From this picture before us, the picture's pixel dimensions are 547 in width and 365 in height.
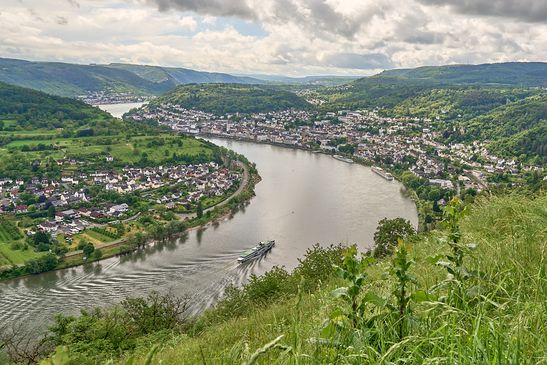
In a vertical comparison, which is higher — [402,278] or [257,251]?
[402,278]

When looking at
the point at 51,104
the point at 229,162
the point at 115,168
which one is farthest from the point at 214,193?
the point at 51,104

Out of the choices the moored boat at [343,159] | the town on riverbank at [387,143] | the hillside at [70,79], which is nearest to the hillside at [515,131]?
the town on riverbank at [387,143]

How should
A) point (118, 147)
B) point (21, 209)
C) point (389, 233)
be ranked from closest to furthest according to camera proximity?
point (389, 233) < point (21, 209) < point (118, 147)

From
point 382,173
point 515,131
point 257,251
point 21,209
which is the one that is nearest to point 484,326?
point 257,251

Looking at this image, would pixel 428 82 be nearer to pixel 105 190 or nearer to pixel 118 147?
pixel 118 147

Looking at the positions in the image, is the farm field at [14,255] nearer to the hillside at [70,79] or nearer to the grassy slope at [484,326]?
the grassy slope at [484,326]

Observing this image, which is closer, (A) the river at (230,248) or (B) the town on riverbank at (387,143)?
(A) the river at (230,248)

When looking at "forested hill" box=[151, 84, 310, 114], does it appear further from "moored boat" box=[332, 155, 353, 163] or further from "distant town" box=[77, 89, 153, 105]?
"moored boat" box=[332, 155, 353, 163]

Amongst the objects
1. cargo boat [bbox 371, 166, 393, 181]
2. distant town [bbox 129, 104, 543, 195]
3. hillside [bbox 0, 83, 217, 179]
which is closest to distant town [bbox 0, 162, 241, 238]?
hillside [bbox 0, 83, 217, 179]
